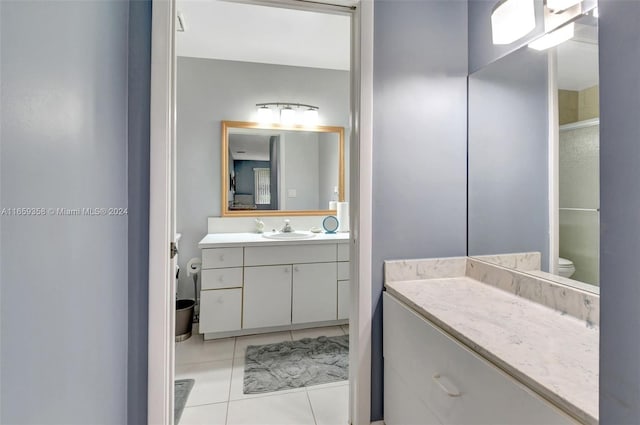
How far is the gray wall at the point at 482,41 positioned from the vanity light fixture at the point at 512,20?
7cm

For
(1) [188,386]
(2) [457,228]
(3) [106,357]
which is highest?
(2) [457,228]

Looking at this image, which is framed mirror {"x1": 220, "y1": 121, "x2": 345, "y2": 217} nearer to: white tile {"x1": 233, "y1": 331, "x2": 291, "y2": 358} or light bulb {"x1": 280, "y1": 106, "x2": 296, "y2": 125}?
light bulb {"x1": 280, "y1": 106, "x2": 296, "y2": 125}

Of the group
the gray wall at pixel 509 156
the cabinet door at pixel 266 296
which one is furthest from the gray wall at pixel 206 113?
the gray wall at pixel 509 156

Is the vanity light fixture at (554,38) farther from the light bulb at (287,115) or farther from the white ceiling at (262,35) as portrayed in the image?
the light bulb at (287,115)

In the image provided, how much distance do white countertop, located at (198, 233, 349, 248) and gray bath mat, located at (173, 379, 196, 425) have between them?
91cm

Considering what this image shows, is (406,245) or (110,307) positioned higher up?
(406,245)

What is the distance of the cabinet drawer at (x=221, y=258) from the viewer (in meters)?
2.39

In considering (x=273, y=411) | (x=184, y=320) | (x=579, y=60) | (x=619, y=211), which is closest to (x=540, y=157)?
(x=579, y=60)

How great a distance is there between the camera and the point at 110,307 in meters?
1.06

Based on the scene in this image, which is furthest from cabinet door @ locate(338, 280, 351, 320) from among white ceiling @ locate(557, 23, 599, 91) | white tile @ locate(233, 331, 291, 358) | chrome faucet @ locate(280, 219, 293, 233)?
white ceiling @ locate(557, 23, 599, 91)

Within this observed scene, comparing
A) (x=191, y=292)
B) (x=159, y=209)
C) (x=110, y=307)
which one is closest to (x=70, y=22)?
(x=159, y=209)

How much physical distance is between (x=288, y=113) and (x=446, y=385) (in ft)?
8.58

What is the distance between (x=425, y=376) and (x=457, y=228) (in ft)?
2.44

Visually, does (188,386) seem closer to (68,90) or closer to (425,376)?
(425,376)
